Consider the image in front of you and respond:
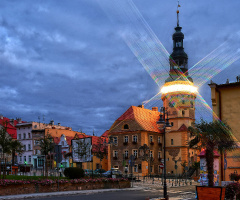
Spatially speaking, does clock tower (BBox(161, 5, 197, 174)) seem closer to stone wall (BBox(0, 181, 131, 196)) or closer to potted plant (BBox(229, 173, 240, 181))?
stone wall (BBox(0, 181, 131, 196))

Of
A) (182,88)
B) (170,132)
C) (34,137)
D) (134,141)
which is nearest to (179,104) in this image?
(182,88)

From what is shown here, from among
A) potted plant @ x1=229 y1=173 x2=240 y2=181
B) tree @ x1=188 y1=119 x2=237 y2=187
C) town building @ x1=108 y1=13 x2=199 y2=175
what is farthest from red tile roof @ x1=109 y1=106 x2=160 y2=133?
tree @ x1=188 y1=119 x2=237 y2=187

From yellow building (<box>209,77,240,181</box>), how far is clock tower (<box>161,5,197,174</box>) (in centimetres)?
4307

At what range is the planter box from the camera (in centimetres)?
1822

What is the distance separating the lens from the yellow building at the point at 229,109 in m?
29.0

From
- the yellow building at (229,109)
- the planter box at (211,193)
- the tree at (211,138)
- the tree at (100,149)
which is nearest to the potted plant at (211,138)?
the tree at (211,138)

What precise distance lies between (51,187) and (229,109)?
16.0 meters

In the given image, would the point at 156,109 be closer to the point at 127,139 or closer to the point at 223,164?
the point at 127,139

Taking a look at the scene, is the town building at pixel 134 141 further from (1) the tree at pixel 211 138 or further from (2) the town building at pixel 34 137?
(1) the tree at pixel 211 138

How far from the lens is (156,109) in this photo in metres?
86.1

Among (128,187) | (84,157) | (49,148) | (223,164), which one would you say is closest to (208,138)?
(223,164)

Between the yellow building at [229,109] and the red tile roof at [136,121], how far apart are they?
138ft

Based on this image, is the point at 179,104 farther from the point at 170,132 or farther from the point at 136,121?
the point at 136,121

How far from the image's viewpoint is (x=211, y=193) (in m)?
18.5
